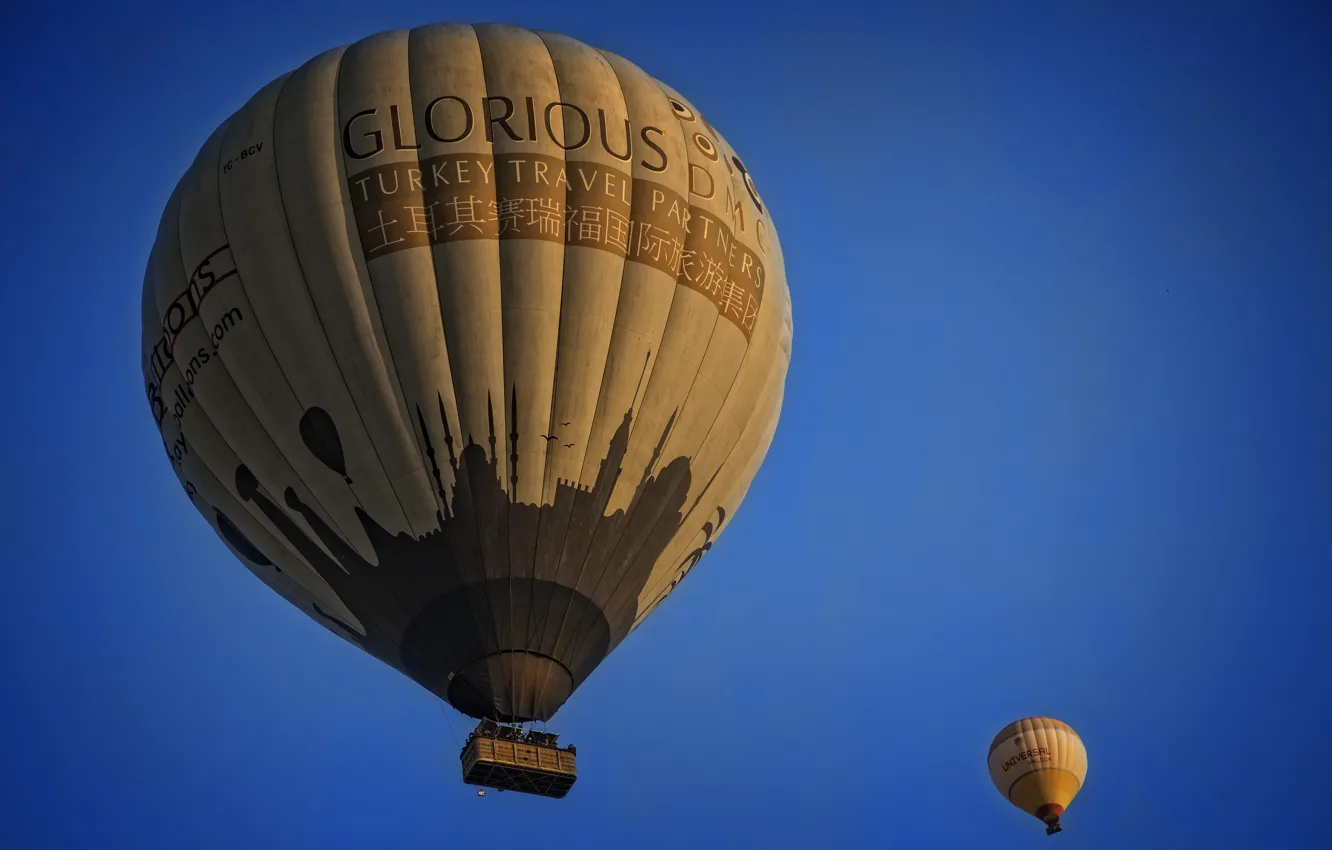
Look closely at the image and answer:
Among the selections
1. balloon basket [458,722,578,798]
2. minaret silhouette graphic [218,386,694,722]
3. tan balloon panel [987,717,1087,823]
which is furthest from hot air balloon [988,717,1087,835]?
balloon basket [458,722,578,798]

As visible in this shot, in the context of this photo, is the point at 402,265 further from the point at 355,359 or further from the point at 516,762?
the point at 516,762

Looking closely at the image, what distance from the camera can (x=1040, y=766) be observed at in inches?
952


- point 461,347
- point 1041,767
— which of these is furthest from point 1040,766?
point 461,347

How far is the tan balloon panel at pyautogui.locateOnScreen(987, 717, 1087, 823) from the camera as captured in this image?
24.1m

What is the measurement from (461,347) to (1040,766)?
39.7ft

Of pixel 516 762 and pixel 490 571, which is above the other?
pixel 490 571

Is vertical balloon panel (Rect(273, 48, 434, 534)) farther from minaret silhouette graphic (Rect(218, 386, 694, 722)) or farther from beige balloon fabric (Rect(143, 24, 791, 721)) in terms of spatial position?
minaret silhouette graphic (Rect(218, 386, 694, 722))

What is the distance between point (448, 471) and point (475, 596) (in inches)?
45.1

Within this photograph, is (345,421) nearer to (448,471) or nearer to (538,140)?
(448,471)

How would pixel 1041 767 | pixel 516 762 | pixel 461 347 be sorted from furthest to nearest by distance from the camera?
1. pixel 1041 767
2. pixel 461 347
3. pixel 516 762

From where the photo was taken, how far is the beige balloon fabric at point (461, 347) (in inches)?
623

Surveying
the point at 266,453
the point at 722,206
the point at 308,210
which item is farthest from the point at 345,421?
the point at 722,206

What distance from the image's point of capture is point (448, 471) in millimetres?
15750

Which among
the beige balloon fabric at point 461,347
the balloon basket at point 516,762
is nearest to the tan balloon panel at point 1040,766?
the beige balloon fabric at point 461,347
